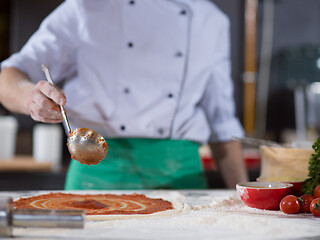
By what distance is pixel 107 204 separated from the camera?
1235mm

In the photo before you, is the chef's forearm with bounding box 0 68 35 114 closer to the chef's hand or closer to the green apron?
the chef's hand

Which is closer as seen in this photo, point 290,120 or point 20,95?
point 20,95

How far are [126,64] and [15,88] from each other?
44 cm

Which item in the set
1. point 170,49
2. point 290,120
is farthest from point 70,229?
point 290,120

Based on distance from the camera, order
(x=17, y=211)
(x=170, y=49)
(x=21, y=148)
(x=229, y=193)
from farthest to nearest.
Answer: (x=21, y=148) → (x=170, y=49) → (x=229, y=193) → (x=17, y=211)

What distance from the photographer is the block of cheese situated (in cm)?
139

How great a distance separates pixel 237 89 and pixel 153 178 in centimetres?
265

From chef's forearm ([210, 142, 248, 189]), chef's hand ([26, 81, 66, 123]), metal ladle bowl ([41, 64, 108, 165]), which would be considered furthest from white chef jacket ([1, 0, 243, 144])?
metal ladle bowl ([41, 64, 108, 165])

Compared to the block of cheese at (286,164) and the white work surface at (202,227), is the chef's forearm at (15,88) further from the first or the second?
the block of cheese at (286,164)

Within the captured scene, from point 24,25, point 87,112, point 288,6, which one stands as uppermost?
point 288,6

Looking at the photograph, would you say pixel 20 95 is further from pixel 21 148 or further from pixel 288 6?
pixel 288 6

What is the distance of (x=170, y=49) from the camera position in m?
1.87

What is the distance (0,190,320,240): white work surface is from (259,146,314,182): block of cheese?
0.71 feet

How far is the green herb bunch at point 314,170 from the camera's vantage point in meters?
1.31
